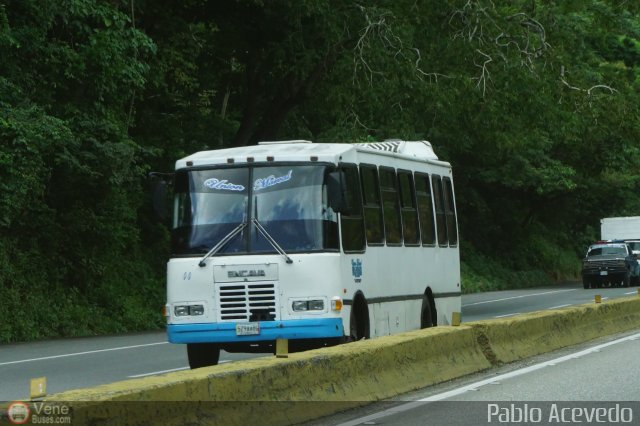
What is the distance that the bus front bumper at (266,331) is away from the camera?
15.8 m

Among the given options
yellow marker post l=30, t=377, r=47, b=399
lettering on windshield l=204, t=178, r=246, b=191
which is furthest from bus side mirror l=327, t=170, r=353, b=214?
yellow marker post l=30, t=377, r=47, b=399

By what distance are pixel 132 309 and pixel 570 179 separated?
2946 centimetres

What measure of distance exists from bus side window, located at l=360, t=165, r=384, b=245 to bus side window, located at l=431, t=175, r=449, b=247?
305cm

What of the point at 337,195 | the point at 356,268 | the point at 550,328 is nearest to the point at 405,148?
the point at 550,328

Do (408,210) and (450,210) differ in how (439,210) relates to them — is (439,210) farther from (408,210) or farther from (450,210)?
(408,210)

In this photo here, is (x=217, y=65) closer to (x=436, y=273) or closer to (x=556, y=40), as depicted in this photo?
(x=556, y=40)

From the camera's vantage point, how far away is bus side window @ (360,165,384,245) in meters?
17.8

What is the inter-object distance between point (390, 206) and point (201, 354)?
381cm

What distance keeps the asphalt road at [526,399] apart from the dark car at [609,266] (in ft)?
114

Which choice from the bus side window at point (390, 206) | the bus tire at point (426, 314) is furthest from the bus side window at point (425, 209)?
the bus side window at point (390, 206)

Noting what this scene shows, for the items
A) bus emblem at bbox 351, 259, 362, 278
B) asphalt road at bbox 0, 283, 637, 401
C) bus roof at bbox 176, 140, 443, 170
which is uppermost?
bus roof at bbox 176, 140, 443, 170

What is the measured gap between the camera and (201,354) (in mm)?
16672

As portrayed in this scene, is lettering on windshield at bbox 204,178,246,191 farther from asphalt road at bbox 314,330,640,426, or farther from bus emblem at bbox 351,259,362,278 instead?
asphalt road at bbox 314,330,640,426

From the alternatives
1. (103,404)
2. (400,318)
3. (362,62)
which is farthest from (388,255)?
(362,62)
